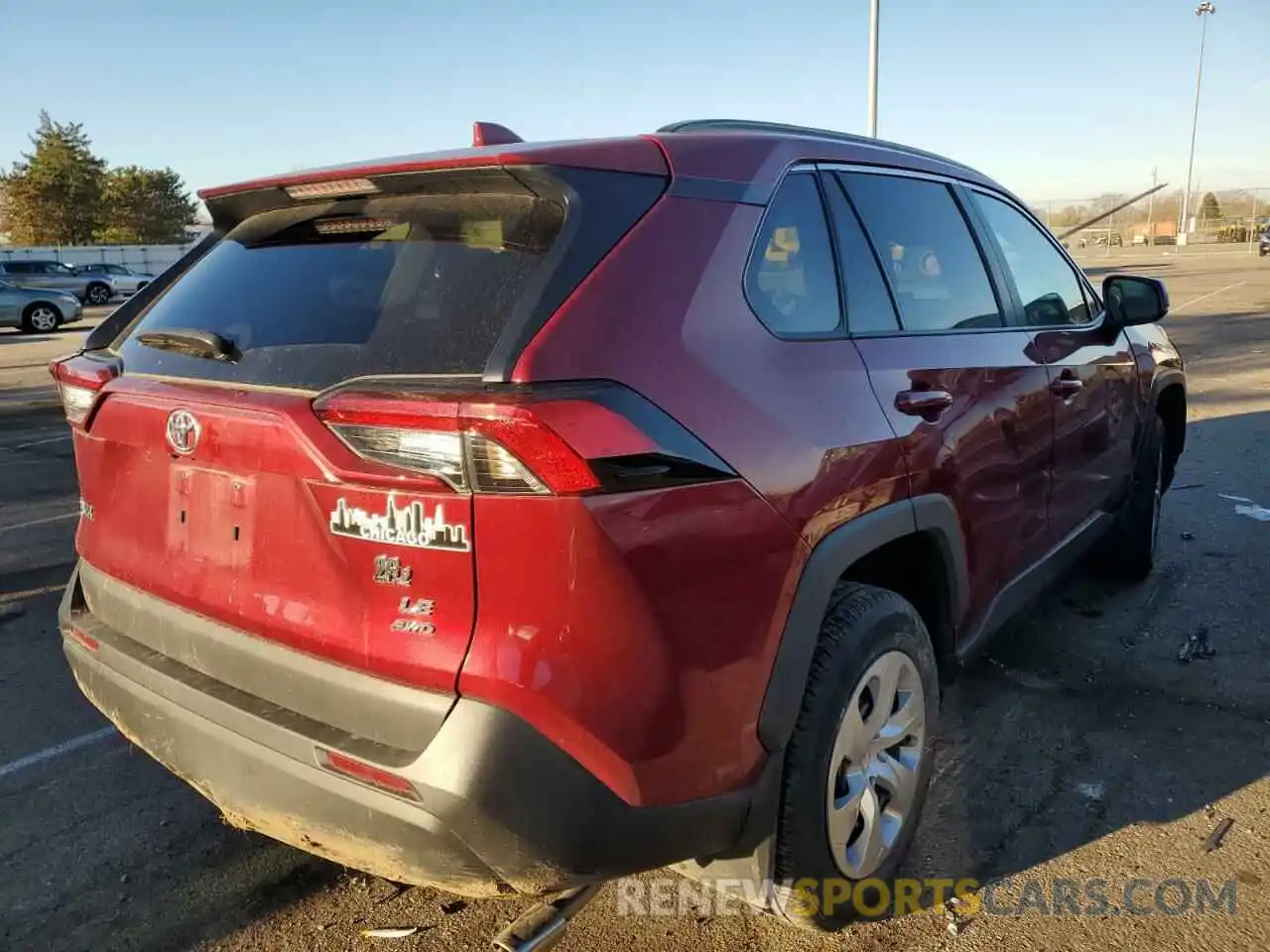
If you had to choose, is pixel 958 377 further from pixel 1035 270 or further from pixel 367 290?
pixel 367 290

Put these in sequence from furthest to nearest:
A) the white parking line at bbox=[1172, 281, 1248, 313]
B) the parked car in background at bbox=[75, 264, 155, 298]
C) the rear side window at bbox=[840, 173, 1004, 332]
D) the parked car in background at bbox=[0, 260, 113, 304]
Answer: the parked car in background at bbox=[75, 264, 155, 298] → the parked car in background at bbox=[0, 260, 113, 304] → the white parking line at bbox=[1172, 281, 1248, 313] → the rear side window at bbox=[840, 173, 1004, 332]

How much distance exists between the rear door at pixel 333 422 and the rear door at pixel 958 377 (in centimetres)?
94

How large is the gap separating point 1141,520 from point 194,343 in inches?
169

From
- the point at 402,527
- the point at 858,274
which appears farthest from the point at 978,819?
the point at 402,527

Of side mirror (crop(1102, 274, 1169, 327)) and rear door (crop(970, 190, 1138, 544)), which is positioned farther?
side mirror (crop(1102, 274, 1169, 327))

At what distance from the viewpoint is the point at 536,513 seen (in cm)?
171

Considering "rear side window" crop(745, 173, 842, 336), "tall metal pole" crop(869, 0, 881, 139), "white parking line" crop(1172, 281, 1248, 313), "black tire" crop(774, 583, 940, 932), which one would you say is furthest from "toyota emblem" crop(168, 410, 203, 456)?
"white parking line" crop(1172, 281, 1248, 313)

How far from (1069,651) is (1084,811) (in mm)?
1254

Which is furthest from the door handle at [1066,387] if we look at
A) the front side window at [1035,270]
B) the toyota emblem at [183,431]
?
the toyota emblem at [183,431]

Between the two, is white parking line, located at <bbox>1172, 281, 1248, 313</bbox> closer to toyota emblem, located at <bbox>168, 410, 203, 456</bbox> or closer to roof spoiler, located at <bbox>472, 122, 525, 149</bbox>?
roof spoiler, located at <bbox>472, 122, 525, 149</bbox>

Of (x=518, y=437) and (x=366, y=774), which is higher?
(x=518, y=437)

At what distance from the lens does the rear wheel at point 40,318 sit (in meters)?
22.7

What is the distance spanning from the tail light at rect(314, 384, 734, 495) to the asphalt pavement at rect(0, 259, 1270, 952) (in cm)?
137

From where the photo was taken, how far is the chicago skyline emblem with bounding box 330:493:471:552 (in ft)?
5.71
